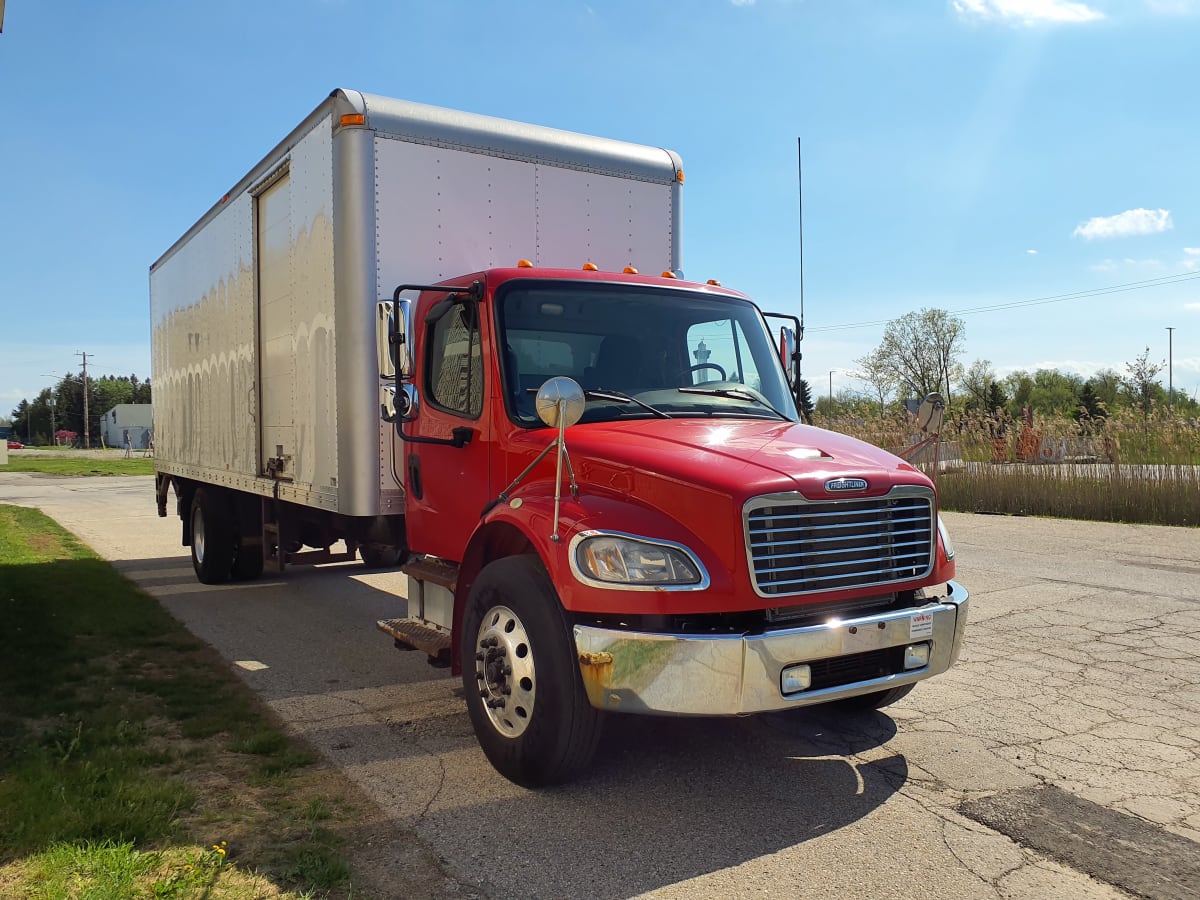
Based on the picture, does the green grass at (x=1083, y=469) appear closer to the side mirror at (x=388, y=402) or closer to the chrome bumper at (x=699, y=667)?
the chrome bumper at (x=699, y=667)

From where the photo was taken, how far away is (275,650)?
22.8 ft

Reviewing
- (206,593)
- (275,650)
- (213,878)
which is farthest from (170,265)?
(213,878)

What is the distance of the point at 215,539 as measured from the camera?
9.66 meters

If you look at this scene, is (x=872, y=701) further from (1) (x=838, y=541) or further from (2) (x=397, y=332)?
(2) (x=397, y=332)

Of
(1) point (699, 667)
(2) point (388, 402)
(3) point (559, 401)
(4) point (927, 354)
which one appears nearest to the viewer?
(1) point (699, 667)

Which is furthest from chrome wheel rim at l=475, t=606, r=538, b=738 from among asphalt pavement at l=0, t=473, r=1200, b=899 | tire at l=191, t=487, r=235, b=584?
tire at l=191, t=487, r=235, b=584

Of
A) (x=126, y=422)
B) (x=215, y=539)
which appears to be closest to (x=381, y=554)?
(x=215, y=539)

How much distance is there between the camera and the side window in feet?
16.1

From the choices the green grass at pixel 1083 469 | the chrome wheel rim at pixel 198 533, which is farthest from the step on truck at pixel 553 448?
the green grass at pixel 1083 469

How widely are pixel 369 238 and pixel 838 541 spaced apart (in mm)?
3500

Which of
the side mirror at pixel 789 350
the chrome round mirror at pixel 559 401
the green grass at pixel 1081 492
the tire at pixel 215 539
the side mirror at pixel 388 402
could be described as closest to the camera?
the chrome round mirror at pixel 559 401

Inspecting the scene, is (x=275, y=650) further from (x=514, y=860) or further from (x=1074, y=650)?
(x=1074, y=650)

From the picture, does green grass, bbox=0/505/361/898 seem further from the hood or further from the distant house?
the distant house

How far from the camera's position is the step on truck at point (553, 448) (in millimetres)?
3664
